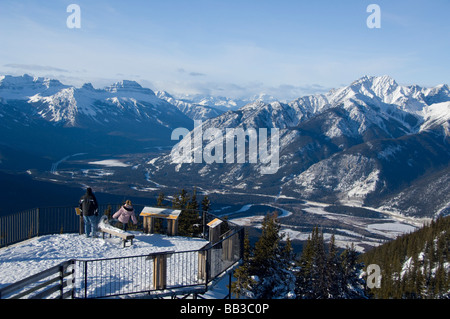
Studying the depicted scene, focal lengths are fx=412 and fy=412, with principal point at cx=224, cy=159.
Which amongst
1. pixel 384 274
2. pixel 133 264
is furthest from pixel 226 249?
pixel 384 274

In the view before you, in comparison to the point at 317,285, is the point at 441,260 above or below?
below

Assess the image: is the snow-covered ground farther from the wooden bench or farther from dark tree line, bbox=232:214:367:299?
dark tree line, bbox=232:214:367:299

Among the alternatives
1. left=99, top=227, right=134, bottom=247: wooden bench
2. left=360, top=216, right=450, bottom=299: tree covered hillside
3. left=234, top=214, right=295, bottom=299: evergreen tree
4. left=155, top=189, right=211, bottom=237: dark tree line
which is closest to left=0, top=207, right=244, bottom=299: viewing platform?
left=99, top=227, right=134, bottom=247: wooden bench

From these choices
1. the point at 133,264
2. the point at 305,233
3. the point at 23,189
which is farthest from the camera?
the point at 305,233

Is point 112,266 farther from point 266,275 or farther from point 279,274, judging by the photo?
point 279,274

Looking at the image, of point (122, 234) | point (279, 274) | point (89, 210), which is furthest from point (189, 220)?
point (122, 234)

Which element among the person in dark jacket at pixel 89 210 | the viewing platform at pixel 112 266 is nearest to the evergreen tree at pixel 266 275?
the viewing platform at pixel 112 266
